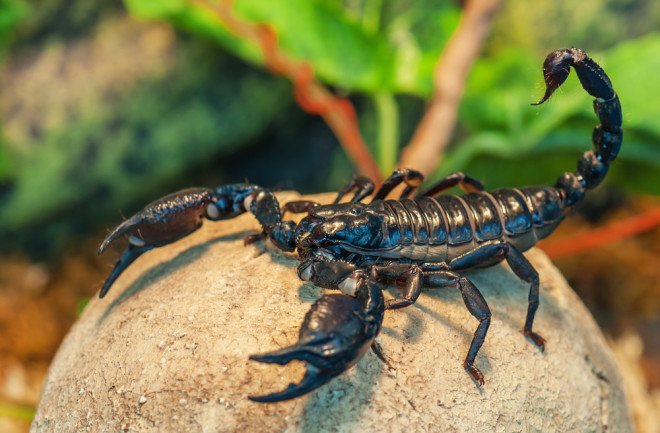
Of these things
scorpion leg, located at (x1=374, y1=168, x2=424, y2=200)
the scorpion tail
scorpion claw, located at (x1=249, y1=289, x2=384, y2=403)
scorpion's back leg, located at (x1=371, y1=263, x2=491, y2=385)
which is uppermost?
the scorpion tail

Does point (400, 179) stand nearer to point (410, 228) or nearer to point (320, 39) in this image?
point (410, 228)

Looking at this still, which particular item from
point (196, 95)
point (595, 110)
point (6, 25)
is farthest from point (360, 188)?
point (6, 25)

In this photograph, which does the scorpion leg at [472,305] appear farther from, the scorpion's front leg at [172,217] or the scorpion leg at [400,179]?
the scorpion's front leg at [172,217]

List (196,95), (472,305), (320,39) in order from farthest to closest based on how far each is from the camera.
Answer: (196,95)
(320,39)
(472,305)

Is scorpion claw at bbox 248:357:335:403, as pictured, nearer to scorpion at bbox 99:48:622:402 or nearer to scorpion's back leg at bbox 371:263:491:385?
scorpion at bbox 99:48:622:402

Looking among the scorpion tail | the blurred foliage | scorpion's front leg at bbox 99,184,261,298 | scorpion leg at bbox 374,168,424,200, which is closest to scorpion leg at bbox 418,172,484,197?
scorpion leg at bbox 374,168,424,200

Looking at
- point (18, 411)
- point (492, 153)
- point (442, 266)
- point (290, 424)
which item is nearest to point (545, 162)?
point (492, 153)
